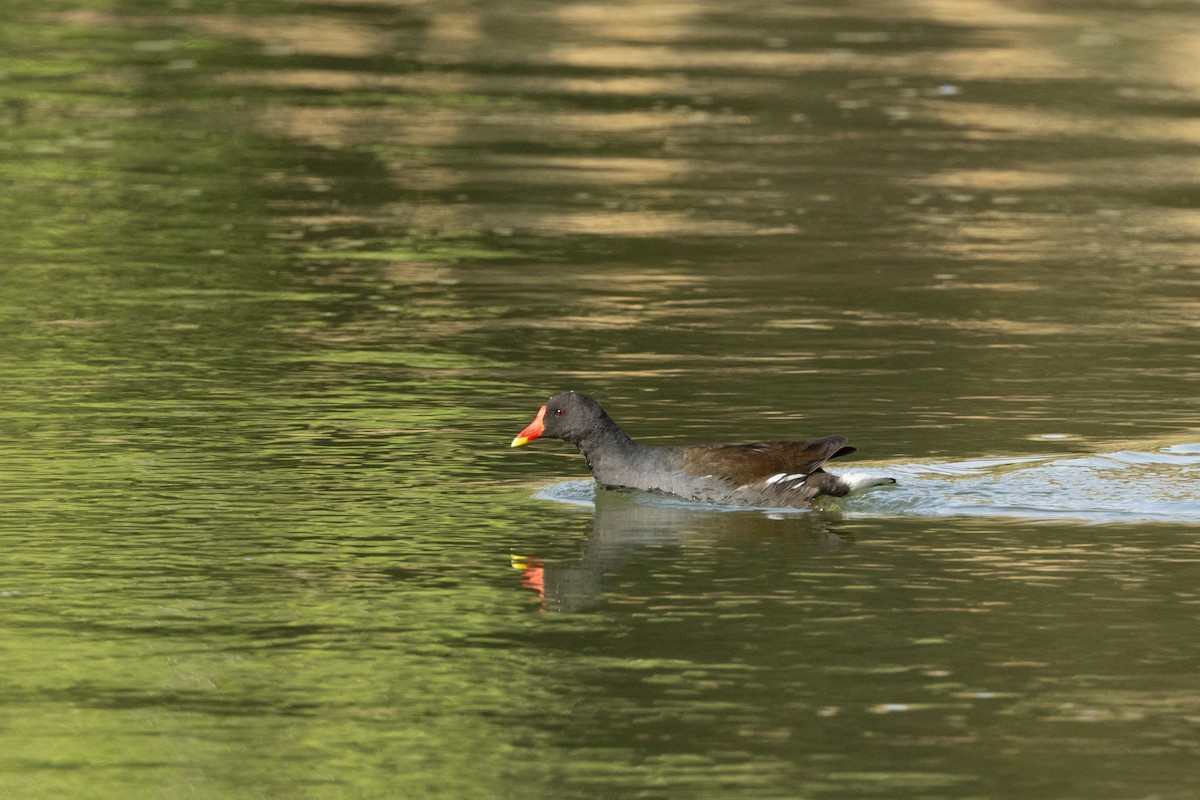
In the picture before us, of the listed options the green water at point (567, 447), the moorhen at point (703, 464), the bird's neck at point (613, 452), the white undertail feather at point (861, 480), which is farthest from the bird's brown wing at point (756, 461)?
the bird's neck at point (613, 452)

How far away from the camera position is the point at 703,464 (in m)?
12.8

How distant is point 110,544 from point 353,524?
1219 mm

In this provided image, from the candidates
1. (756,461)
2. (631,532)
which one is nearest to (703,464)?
(756,461)

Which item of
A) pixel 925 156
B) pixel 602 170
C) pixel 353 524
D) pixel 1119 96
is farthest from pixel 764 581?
pixel 1119 96

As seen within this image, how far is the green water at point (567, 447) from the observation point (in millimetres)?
8656

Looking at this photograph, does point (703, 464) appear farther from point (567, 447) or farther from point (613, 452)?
point (567, 447)

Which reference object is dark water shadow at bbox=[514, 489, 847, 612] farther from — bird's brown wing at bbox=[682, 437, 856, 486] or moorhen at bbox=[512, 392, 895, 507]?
bird's brown wing at bbox=[682, 437, 856, 486]

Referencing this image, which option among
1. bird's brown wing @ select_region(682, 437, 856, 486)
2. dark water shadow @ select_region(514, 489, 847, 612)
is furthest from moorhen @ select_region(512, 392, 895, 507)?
dark water shadow @ select_region(514, 489, 847, 612)

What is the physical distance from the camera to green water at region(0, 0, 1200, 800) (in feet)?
28.4

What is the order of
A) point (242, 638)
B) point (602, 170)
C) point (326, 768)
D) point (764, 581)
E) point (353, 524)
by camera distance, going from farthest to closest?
point (602, 170), point (353, 524), point (764, 581), point (242, 638), point (326, 768)

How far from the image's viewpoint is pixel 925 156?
26.6 metres

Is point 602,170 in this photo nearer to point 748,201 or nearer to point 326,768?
point 748,201

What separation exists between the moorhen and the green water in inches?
6.7

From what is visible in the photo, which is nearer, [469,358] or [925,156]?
[469,358]
